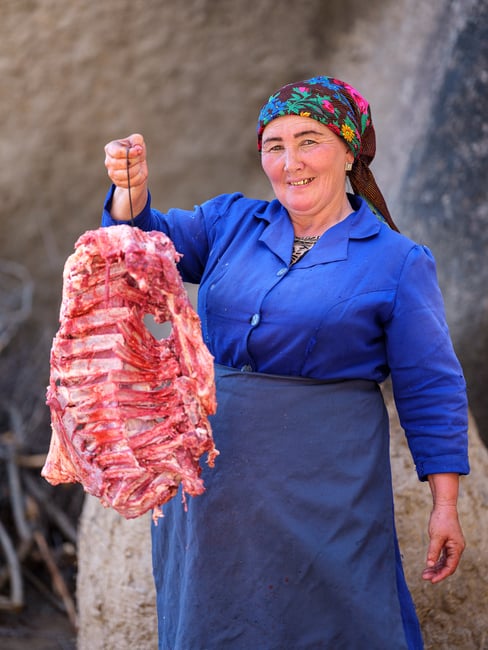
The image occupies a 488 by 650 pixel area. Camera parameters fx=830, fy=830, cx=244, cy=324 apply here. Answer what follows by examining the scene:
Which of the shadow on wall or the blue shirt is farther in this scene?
the shadow on wall

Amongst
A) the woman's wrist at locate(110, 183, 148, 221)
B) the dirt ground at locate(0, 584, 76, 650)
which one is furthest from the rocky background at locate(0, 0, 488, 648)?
the woman's wrist at locate(110, 183, 148, 221)

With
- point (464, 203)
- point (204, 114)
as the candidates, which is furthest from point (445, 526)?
point (204, 114)

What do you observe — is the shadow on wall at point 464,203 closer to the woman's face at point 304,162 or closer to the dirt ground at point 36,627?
the woman's face at point 304,162

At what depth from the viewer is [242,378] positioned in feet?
7.96

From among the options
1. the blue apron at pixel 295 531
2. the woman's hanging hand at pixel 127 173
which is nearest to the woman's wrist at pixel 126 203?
the woman's hanging hand at pixel 127 173

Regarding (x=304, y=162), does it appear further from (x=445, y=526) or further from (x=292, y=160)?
(x=445, y=526)

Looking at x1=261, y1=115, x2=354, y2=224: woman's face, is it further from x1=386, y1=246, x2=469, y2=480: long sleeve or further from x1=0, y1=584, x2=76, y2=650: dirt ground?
x1=0, y1=584, x2=76, y2=650: dirt ground

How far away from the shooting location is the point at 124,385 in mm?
2199

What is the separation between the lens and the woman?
2309mm

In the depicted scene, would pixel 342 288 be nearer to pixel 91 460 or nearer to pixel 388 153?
pixel 91 460

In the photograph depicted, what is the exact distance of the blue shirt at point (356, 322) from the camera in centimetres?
234

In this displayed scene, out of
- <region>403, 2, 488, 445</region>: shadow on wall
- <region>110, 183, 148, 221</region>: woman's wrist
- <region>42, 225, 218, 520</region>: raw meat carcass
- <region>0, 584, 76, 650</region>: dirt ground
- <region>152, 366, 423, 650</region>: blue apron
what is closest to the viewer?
<region>42, 225, 218, 520</region>: raw meat carcass

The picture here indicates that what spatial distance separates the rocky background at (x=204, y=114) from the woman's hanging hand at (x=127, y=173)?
1.97 metres

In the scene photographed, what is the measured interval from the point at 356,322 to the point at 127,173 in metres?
0.77
